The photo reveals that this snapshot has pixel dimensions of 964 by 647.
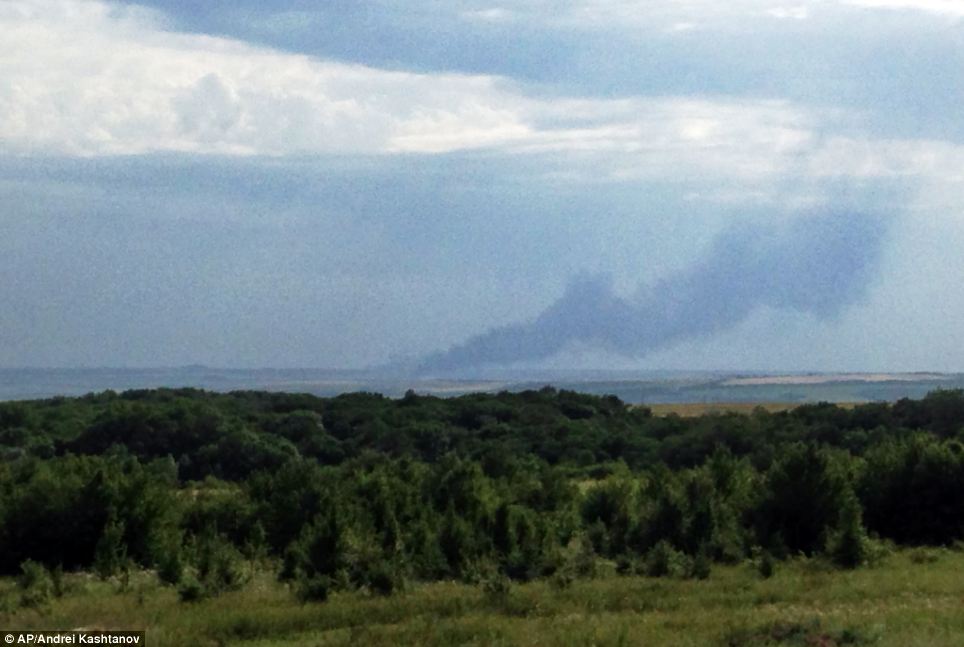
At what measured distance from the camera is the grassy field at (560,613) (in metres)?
17.5

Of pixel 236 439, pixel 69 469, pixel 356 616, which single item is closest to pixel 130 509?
pixel 69 469

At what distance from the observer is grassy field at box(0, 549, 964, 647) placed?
57.5ft

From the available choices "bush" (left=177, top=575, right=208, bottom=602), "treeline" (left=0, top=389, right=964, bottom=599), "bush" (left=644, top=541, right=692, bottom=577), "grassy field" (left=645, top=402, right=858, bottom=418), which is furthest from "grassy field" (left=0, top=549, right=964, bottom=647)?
"grassy field" (left=645, top=402, right=858, bottom=418)

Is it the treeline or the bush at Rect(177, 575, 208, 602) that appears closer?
the bush at Rect(177, 575, 208, 602)

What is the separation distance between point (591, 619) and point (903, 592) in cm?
600

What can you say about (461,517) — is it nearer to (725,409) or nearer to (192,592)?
(192,592)

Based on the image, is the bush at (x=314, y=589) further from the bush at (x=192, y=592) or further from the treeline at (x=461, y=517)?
the bush at (x=192, y=592)

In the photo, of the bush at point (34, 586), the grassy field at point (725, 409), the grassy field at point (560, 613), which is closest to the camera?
the grassy field at point (560, 613)

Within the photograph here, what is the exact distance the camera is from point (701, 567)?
25438 millimetres

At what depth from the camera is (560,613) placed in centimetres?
2044

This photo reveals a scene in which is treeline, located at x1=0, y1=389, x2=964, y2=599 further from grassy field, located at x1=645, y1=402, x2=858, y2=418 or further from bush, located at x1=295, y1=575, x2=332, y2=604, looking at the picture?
grassy field, located at x1=645, y1=402, x2=858, y2=418

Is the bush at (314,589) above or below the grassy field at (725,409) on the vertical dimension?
below

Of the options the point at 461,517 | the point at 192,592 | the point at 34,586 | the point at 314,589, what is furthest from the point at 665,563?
the point at 34,586

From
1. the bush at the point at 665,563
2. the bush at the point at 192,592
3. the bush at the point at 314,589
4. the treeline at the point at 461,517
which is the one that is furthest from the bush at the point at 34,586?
the bush at the point at 665,563
